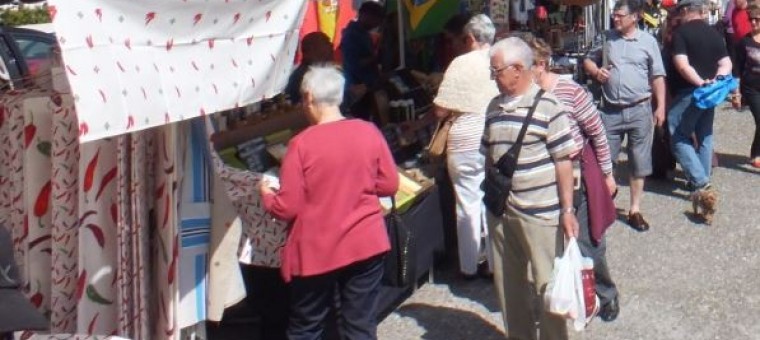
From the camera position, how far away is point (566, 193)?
4660mm

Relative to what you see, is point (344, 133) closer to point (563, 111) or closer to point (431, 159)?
point (563, 111)

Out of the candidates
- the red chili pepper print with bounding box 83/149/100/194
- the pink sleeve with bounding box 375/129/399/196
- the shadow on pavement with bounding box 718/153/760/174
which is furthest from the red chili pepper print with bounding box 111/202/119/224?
the shadow on pavement with bounding box 718/153/760/174

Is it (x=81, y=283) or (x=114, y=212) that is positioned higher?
(x=114, y=212)

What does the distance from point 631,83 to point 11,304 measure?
5441 millimetres

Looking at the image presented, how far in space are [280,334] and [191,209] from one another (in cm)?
125

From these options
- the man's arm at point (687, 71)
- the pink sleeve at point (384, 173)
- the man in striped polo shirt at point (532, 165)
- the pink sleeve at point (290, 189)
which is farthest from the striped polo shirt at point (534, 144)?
the man's arm at point (687, 71)

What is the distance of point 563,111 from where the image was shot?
4.63 metres

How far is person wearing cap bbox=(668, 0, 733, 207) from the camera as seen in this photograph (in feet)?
25.9

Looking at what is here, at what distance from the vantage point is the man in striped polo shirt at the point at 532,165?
460cm

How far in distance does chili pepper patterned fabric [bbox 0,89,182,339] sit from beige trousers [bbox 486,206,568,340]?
1.54m

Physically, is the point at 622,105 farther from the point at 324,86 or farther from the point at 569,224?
the point at 324,86

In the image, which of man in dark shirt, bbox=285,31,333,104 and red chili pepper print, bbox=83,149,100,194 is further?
man in dark shirt, bbox=285,31,333,104

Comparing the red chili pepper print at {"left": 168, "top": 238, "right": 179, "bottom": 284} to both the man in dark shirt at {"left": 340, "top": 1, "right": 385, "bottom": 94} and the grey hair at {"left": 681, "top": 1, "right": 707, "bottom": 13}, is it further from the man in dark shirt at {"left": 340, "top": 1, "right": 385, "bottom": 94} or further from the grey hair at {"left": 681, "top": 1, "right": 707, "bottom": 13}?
the grey hair at {"left": 681, "top": 1, "right": 707, "bottom": 13}

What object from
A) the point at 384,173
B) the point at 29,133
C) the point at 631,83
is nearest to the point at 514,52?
the point at 384,173
